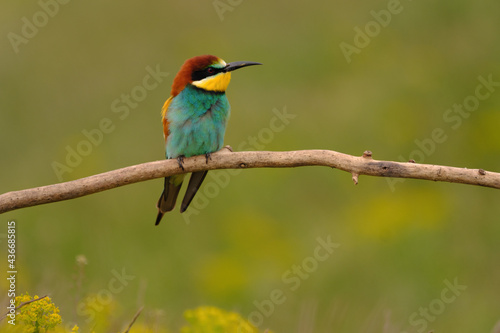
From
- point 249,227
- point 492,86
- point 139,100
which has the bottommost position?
point 249,227

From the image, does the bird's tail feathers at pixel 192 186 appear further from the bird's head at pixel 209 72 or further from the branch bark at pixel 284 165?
the branch bark at pixel 284 165

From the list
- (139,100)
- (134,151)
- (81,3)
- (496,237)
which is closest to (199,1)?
(81,3)

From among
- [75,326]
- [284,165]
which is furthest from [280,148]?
[75,326]

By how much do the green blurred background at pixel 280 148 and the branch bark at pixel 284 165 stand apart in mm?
1316

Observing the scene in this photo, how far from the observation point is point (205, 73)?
9.77 feet

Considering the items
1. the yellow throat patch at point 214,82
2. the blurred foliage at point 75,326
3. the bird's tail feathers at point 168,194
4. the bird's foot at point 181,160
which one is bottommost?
the blurred foliage at point 75,326

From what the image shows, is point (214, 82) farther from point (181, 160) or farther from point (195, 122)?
point (181, 160)

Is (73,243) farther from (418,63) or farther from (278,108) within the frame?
(418,63)

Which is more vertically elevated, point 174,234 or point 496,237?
point 496,237

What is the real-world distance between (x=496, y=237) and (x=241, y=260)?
6.70 ft

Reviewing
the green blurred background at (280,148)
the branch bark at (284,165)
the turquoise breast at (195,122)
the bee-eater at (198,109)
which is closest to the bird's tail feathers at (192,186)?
the bee-eater at (198,109)

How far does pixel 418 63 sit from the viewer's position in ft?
21.1

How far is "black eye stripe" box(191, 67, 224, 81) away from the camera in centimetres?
297

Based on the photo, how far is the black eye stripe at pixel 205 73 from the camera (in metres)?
2.97
